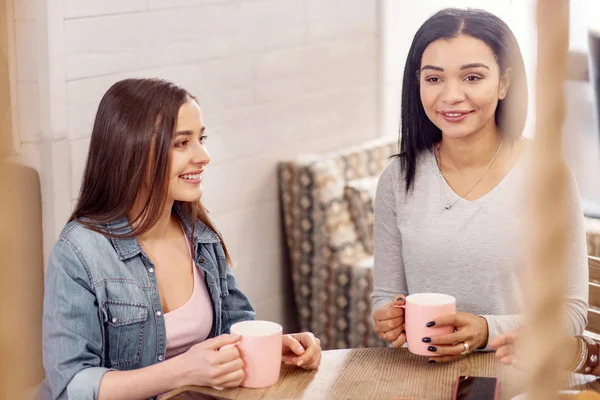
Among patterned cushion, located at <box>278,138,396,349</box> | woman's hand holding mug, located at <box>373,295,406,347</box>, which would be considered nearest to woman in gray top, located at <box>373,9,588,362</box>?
woman's hand holding mug, located at <box>373,295,406,347</box>

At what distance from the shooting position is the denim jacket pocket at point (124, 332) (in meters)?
1.44

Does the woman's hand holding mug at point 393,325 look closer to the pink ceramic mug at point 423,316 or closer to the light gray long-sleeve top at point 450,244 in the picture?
the pink ceramic mug at point 423,316

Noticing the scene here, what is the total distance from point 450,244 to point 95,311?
0.68 metres

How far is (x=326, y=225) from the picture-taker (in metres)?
3.01

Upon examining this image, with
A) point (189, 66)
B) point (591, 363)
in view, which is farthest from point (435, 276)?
point (189, 66)

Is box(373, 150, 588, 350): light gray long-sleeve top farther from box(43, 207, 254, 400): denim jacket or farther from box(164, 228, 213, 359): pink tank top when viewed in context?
box(43, 207, 254, 400): denim jacket

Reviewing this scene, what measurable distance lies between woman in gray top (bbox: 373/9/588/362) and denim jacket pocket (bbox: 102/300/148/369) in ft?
1.44

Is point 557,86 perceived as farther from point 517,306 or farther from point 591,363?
point 517,306

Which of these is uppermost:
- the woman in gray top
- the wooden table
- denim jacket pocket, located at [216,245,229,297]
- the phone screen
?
the woman in gray top

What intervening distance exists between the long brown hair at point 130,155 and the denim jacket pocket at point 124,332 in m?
0.14

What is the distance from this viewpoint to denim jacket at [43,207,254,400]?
137cm

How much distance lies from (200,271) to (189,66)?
1.18 metres

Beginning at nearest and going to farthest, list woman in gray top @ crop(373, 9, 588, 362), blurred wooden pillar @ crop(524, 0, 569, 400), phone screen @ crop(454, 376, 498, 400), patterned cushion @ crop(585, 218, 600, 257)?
1. blurred wooden pillar @ crop(524, 0, 569, 400)
2. phone screen @ crop(454, 376, 498, 400)
3. woman in gray top @ crop(373, 9, 588, 362)
4. patterned cushion @ crop(585, 218, 600, 257)

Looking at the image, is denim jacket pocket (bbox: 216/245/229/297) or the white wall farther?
the white wall
